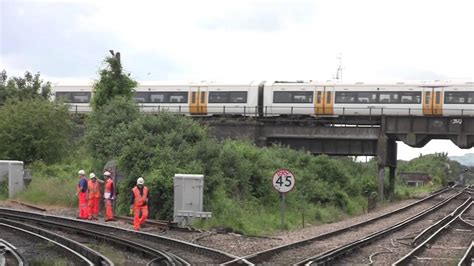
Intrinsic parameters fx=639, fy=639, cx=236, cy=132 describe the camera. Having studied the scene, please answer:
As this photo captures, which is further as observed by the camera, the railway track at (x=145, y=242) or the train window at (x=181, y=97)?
the train window at (x=181, y=97)

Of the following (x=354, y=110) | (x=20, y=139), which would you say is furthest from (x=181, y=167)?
(x=354, y=110)

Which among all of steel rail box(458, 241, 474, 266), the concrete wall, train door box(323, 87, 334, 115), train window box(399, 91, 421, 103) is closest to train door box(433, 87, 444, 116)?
train window box(399, 91, 421, 103)

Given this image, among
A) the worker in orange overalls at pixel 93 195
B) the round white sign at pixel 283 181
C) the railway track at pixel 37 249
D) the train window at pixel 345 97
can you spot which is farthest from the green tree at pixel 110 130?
the train window at pixel 345 97

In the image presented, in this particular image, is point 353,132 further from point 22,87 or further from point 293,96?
point 22,87

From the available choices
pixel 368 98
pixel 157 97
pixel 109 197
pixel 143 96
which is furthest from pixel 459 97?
pixel 109 197

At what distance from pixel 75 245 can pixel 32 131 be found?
2613 centimetres

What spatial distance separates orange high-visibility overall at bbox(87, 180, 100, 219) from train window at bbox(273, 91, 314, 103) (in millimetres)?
26174

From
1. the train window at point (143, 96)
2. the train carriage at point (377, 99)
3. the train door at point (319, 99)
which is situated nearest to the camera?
the train carriage at point (377, 99)

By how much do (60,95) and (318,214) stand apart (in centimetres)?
2862

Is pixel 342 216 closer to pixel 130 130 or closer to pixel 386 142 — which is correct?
pixel 386 142

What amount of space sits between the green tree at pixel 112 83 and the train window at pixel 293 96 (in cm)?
1203

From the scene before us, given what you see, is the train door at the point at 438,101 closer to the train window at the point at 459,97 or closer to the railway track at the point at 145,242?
the train window at the point at 459,97

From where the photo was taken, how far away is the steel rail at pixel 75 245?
12.4 metres

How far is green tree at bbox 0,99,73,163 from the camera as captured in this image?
3853cm
